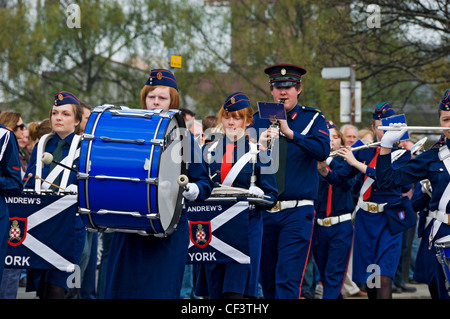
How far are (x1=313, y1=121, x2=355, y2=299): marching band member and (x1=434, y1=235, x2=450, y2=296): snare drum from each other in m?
3.41

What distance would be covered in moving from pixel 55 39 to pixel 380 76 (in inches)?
494

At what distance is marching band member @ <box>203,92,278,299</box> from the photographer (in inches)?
304

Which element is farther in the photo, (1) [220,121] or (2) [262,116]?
(1) [220,121]

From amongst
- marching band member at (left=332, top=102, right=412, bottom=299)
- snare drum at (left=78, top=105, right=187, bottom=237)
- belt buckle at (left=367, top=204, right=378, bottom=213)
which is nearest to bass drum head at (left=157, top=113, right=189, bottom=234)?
snare drum at (left=78, top=105, right=187, bottom=237)

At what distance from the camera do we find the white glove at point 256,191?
7414mm

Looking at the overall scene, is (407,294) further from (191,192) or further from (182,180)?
(182,180)

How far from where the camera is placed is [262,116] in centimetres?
759

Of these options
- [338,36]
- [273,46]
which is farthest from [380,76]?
[273,46]

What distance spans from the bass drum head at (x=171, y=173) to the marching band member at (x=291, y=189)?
1.94 meters

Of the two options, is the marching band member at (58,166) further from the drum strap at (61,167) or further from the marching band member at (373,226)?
the marching band member at (373,226)

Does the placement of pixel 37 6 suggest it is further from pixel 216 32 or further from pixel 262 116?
pixel 262 116

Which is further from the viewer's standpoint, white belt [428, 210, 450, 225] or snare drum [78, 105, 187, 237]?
white belt [428, 210, 450, 225]

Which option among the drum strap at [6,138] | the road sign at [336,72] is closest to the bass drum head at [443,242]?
the drum strap at [6,138]

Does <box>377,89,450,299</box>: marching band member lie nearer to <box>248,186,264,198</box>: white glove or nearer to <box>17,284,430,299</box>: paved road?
<box>248,186,264,198</box>: white glove
